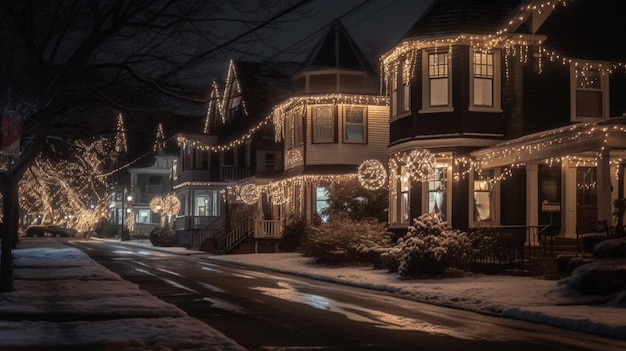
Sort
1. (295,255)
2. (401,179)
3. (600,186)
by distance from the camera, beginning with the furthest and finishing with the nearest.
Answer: (295,255), (401,179), (600,186)

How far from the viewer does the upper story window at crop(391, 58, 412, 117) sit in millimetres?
28078

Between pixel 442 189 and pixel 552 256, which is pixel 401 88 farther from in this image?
pixel 552 256

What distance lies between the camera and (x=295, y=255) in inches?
1372

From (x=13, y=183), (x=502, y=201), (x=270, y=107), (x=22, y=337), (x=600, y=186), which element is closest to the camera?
(x=22, y=337)

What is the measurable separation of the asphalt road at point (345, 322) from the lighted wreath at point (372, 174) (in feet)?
34.7

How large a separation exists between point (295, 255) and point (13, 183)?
61.6 ft

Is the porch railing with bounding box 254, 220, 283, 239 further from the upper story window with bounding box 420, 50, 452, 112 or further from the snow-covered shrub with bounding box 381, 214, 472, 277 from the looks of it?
the snow-covered shrub with bounding box 381, 214, 472, 277

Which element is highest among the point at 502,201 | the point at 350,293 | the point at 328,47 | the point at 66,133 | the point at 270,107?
the point at 328,47

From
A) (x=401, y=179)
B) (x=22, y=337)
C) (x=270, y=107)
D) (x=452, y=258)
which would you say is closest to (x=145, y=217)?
(x=270, y=107)

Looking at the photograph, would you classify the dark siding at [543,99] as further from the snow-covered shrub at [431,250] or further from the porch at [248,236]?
the porch at [248,236]

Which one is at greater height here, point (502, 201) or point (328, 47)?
point (328, 47)

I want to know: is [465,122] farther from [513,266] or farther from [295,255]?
[295,255]

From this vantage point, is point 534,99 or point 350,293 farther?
point 534,99

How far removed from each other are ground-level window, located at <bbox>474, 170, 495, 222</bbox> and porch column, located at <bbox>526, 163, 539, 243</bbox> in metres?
1.62
